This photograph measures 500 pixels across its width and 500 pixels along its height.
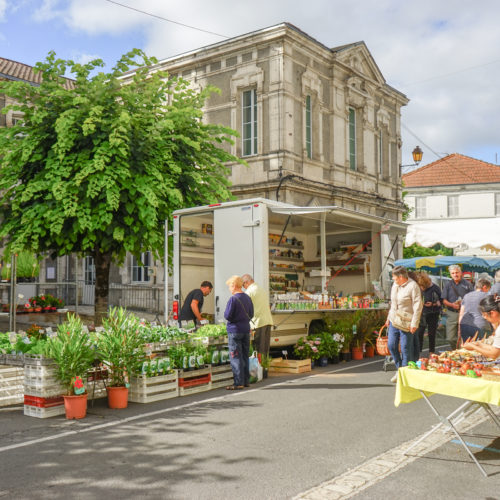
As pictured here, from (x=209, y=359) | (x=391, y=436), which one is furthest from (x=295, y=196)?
(x=391, y=436)

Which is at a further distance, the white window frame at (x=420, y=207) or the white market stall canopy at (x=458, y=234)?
the white window frame at (x=420, y=207)

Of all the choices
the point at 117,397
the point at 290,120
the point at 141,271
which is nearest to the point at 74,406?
the point at 117,397

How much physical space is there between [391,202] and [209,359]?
1938 cm

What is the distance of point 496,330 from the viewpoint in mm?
5812

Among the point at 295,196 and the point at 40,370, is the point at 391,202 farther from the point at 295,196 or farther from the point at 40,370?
the point at 40,370

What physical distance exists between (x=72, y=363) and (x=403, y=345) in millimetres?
4874

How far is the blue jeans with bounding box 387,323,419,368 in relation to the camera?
9.44 m

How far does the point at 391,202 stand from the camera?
27484mm

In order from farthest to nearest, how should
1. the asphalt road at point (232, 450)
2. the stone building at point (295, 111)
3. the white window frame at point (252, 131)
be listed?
the white window frame at point (252, 131) → the stone building at point (295, 111) → the asphalt road at point (232, 450)

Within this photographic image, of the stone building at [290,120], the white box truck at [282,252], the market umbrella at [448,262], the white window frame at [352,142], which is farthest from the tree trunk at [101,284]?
the white window frame at [352,142]

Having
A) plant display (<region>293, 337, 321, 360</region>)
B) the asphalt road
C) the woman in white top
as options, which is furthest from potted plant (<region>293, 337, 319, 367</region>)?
the woman in white top

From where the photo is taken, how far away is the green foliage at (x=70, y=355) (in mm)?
7668

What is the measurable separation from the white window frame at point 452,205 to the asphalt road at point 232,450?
133 ft

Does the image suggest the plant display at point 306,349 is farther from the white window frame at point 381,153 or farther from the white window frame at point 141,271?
the white window frame at point 381,153
